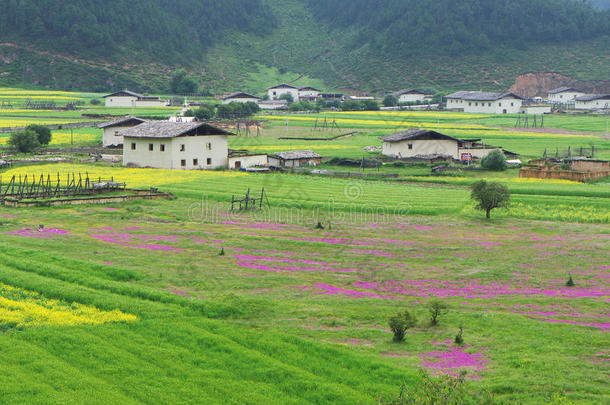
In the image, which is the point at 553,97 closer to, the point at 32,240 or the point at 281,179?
the point at 281,179

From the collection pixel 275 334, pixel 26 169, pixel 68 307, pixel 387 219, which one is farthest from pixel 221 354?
pixel 26 169

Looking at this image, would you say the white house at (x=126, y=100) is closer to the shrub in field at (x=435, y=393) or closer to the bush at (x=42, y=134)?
the bush at (x=42, y=134)

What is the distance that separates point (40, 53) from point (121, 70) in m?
17.6

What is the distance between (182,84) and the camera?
516ft

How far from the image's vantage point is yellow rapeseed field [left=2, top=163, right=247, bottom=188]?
54.0 meters

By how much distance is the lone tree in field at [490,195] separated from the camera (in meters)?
41.2

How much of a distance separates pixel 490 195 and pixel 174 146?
30.6 m

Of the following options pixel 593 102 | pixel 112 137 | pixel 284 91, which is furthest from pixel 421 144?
pixel 284 91

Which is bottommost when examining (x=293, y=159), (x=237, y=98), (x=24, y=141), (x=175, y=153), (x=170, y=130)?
(x=293, y=159)

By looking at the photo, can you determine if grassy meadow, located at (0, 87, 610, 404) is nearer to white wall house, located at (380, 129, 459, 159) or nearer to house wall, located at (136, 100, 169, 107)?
white wall house, located at (380, 129, 459, 159)

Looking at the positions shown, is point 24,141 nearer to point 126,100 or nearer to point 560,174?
point 560,174

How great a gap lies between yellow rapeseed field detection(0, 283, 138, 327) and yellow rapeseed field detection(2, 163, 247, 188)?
29.9 metres

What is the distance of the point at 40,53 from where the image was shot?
161875mm

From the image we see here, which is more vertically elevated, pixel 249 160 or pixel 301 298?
pixel 249 160
